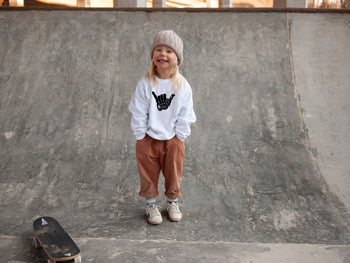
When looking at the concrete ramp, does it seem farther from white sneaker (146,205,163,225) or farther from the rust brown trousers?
the rust brown trousers

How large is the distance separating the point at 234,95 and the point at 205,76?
0.54 metres

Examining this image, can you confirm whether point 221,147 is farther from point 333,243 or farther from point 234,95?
point 333,243

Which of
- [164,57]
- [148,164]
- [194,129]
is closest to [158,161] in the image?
[148,164]

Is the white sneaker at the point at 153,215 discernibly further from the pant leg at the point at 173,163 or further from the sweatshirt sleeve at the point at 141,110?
the sweatshirt sleeve at the point at 141,110

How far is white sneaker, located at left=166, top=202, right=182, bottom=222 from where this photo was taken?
339cm

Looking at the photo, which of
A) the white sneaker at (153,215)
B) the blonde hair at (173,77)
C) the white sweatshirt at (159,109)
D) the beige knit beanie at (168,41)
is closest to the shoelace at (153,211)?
the white sneaker at (153,215)

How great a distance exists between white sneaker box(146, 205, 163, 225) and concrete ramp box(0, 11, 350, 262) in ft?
0.22

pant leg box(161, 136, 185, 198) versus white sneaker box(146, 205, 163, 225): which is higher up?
pant leg box(161, 136, 185, 198)

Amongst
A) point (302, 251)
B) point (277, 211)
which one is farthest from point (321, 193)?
point (302, 251)

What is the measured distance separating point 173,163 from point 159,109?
1.60 feet

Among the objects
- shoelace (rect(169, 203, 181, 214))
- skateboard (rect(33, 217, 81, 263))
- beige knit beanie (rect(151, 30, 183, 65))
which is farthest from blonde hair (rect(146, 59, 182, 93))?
skateboard (rect(33, 217, 81, 263))

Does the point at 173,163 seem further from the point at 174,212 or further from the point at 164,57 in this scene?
the point at 164,57

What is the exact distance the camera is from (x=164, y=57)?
10.2 feet

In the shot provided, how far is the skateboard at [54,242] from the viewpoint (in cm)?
255
